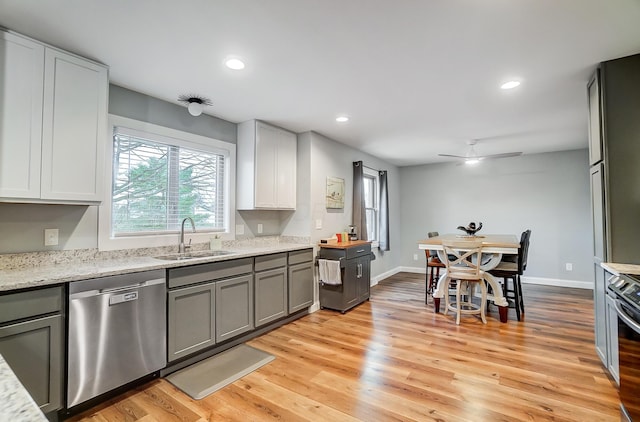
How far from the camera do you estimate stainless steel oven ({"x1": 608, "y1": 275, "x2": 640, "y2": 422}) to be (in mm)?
1572

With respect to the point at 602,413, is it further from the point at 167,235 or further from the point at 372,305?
the point at 167,235

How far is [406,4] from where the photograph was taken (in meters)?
1.73

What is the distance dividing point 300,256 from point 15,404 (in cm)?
325

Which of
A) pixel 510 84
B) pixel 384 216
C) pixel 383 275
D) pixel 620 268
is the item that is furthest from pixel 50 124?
pixel 383 275

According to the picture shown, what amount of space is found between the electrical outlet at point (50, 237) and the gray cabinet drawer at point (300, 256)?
2.16 m

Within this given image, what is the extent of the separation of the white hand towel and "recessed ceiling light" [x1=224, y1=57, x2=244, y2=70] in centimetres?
246

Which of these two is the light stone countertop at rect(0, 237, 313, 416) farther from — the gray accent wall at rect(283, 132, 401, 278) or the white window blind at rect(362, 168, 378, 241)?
the white window blind at rect(362, 168, 378, 241)

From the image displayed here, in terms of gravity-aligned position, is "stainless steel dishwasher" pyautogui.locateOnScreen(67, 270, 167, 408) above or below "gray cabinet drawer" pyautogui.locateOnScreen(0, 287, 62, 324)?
below

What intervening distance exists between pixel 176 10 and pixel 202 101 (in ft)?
4.50

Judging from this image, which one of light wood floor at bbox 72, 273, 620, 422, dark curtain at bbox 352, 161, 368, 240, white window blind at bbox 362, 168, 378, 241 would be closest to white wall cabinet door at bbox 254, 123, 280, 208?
light wood floor at bbox 72, 273, 620, 422

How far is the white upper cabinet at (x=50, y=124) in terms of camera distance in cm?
193

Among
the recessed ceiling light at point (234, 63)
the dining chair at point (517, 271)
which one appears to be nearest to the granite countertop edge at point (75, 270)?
the recessed ceiling light at point (234, 63)

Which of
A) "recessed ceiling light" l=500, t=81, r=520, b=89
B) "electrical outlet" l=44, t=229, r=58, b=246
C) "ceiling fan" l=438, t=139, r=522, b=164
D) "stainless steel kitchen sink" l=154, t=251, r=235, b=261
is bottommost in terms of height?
"stainless steel kitchen sink" l=154, t=251, r=235, b=261

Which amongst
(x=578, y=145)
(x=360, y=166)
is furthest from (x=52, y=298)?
(x=578, y=145)
